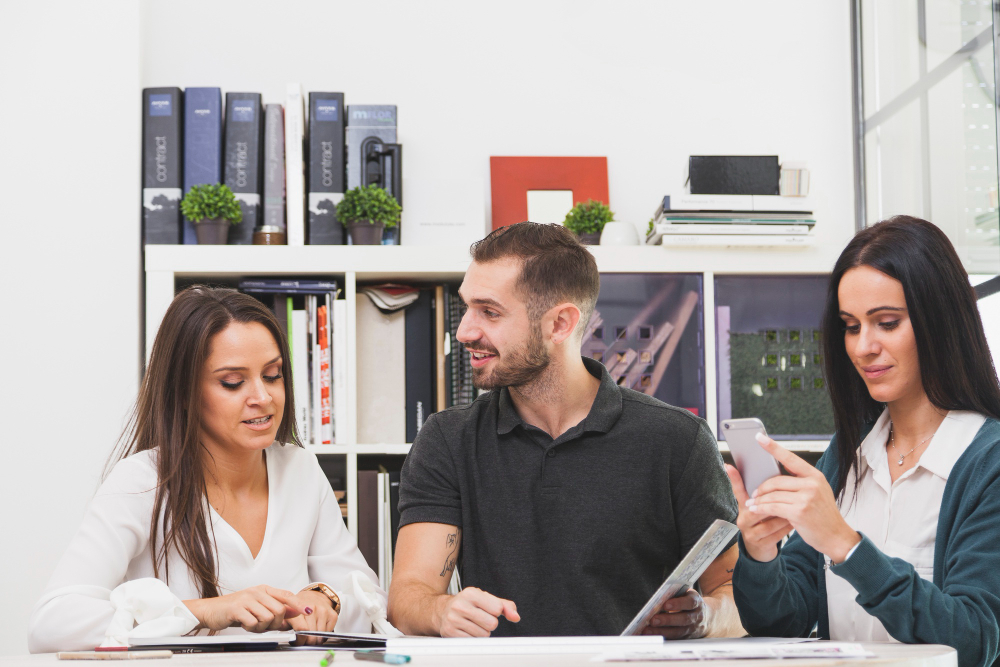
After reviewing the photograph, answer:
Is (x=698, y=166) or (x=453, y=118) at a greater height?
(x=453, y=118)

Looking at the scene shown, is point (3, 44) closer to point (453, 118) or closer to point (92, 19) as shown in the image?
point (92, 19)

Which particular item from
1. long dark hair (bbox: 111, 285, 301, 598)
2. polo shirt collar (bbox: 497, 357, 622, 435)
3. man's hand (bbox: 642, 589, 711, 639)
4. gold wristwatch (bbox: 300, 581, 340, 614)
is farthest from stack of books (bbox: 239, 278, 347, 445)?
man's hand (bbox: 642, 589, 711, 639)

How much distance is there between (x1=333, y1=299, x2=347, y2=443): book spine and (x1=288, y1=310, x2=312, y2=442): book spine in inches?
2.9

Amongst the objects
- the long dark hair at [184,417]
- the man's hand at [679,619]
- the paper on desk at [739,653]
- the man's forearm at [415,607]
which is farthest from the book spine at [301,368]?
the paper on desk at [739,653]

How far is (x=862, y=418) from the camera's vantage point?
157cm

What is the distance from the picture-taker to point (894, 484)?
Result: 143cm

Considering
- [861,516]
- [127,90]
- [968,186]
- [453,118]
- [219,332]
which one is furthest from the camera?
[453,118]

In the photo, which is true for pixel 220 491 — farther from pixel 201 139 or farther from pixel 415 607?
pixel 201 139

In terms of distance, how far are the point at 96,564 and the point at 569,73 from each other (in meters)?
2.02

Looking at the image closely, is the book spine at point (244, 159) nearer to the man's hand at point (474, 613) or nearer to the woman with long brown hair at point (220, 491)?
the woman with long brown hair at point (220, 491)

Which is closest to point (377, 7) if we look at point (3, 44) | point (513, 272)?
point (3, 44)

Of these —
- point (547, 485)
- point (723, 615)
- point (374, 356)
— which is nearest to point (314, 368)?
point (374, 356)

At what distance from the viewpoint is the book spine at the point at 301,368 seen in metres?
2.44

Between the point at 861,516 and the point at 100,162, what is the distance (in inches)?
80.8
